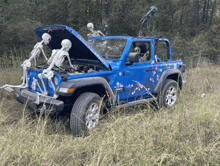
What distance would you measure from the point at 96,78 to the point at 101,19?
11519 millimetres

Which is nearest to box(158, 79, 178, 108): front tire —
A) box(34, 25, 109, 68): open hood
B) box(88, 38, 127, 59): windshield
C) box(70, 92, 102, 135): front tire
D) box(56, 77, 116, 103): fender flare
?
box(88, 38, 127, 59): windshield

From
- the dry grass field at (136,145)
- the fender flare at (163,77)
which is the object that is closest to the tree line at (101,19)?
the fender flare at (163,77)

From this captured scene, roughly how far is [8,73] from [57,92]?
3.77m

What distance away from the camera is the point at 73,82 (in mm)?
3551

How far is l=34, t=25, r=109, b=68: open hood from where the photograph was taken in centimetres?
384

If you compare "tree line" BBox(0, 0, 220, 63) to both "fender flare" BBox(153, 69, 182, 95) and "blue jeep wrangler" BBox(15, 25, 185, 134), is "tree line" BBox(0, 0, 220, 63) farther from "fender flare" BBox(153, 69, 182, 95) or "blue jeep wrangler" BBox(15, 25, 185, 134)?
"blue jeep wrangler" BBox(15, 25, 185, 134)

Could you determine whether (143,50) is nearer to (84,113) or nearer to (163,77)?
(163,77)

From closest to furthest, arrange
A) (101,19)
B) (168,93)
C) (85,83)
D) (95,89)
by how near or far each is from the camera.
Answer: (85,83) → (95,89) → (168,93) → (101,19)

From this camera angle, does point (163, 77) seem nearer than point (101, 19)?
Yes

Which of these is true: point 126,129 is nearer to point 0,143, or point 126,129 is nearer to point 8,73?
point 0,143

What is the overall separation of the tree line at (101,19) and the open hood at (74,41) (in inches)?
201

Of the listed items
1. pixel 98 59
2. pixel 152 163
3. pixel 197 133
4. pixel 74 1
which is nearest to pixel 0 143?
pixel 152 163

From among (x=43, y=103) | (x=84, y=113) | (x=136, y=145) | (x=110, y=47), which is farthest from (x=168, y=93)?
(x=43, y=103)

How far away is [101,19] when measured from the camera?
14570mm
